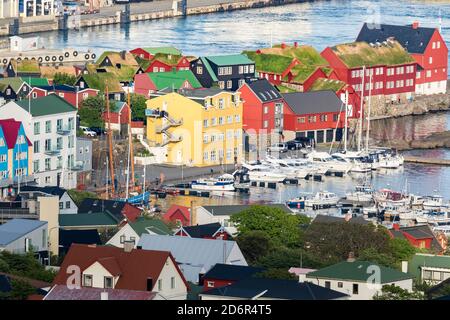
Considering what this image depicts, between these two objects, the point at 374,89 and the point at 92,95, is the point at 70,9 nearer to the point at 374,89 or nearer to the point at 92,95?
the point at 374,89

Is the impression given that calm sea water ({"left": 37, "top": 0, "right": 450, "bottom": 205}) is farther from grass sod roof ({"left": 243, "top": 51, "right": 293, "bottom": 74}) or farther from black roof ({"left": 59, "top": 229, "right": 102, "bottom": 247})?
black roof ({"left": 59, "top": 229, "right": 102, "bottom": 247})

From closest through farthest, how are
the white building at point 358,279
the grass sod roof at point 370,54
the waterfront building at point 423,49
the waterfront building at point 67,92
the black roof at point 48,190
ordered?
1. the white building at point 358,279
2. the black roof at point 48,190
3. the waterfront building at point 67,92
4. the grass sod roof at point 370,54
5. the waterfront building at point 423,49

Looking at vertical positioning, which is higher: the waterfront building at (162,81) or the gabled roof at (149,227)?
the gabled roof at (149,227)

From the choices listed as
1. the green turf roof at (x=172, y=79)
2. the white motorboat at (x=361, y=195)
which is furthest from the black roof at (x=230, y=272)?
the green turf roof at (x=172, y=79)

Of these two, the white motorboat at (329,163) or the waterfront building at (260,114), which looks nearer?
the white motorboat at (329,163)

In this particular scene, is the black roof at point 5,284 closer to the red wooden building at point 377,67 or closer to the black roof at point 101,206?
the black roof at point 101,206
